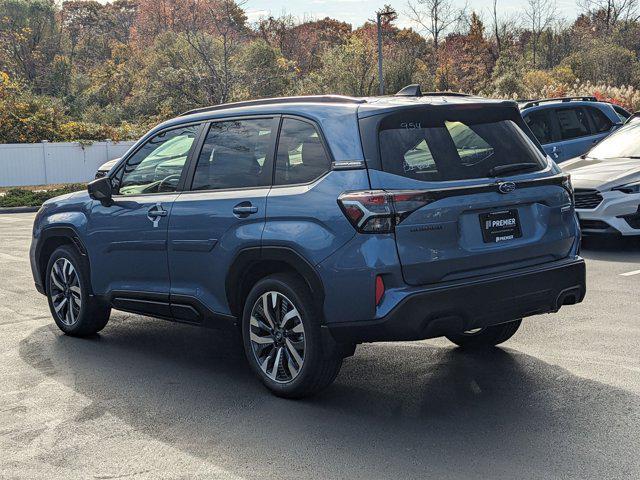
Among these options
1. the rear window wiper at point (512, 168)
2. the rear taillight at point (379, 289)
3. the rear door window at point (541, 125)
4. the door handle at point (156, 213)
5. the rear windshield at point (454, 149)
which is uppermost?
the rear door window at point (541, 125)

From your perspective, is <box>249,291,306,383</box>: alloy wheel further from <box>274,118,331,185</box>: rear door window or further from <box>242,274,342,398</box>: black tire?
<box>274,118,331,185</box>: rear door window

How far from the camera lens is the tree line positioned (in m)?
39.2

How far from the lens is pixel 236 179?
5895 millimetres

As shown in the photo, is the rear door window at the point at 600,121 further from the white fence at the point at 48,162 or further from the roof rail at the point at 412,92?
the white fence at the point at 48,162

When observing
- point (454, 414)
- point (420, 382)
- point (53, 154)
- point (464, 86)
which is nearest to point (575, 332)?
point (420, 382)

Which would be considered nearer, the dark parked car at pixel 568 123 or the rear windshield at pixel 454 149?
the rear windshield at pixel 454 149

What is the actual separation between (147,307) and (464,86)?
54628mm

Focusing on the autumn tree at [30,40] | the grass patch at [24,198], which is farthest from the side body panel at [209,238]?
the autumn tree at [30,40]

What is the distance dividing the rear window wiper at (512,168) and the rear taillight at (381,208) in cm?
65

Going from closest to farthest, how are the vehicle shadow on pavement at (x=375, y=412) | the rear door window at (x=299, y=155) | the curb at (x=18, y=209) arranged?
the vehicle shadow on pavement at (x=375, y=412), the rear door window at (x=299, y=155), the curb at (x=18, y=209)

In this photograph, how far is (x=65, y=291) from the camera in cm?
761

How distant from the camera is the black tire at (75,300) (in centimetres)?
731

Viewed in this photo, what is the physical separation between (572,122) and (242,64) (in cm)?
3233

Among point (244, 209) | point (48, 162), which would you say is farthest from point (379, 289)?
point (48, 162)
